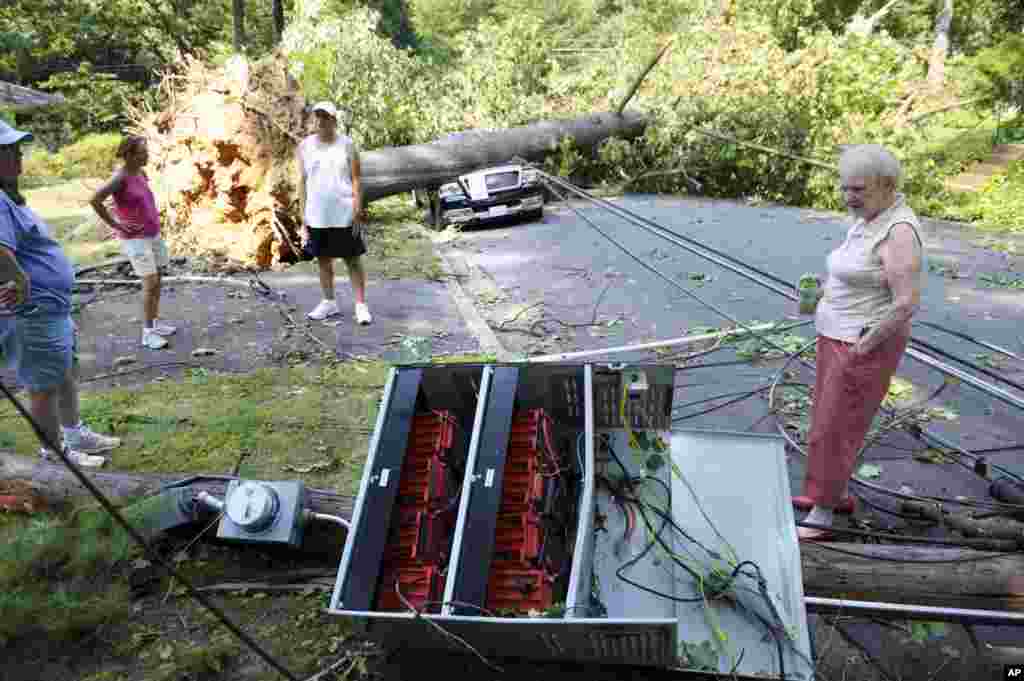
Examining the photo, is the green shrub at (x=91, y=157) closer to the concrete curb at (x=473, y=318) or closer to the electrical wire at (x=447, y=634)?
the concrete curb at (x=473, y=318)

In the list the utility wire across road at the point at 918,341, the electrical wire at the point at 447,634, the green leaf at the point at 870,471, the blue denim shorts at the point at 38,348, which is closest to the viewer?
the electrical wire at the point at 447,634

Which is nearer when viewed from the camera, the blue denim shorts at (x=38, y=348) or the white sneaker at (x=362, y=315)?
the blue denim shorts at (x=38, y=348)

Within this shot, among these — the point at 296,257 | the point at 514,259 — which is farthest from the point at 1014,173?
the point at 296,257

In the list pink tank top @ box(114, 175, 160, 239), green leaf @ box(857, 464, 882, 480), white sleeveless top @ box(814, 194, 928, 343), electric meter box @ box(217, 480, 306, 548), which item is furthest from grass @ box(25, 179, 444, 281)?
white sleeveless top @ box(814, 194, 928, 343)

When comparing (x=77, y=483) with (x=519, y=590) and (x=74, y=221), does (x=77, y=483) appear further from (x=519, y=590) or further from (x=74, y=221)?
(x=74, y=221)

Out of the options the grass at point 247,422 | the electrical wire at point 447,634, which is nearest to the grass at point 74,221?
the grass at point 247,422

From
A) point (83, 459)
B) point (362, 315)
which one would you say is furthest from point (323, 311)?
point (83, 459)

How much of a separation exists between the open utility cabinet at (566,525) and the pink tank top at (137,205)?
3.13 metres

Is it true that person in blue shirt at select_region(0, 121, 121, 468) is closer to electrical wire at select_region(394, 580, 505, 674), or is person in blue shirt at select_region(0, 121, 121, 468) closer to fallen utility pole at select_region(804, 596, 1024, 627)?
electrical wire at select_region(394, 580, 505, 674)

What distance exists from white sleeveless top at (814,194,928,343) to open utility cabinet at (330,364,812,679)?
567 millimetres

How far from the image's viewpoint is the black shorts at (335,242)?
5719 millimetres

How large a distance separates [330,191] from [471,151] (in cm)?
598

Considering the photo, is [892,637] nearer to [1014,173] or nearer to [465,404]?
[465,404]

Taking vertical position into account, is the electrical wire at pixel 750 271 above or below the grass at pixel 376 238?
Answer: above
